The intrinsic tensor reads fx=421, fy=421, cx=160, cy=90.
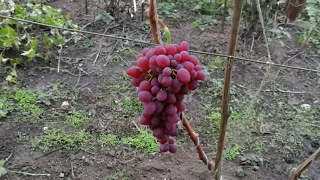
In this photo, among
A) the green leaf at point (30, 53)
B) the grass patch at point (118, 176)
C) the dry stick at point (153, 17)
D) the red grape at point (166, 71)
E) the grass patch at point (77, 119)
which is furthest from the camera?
the green leaf at point (30, 53)

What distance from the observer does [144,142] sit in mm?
2186

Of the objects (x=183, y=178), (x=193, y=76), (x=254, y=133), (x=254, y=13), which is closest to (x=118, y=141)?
(x=183, y=178)

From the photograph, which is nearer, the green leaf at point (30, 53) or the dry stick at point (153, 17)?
the dry stick at point (153, 17)

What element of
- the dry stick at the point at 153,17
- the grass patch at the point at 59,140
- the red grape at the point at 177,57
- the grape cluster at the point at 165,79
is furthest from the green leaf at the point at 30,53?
the red grape at the point at 177,57

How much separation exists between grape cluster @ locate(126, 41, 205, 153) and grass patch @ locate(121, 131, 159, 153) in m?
0.81

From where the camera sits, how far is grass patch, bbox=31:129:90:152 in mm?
2145

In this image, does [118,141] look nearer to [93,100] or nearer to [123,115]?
[123,115]

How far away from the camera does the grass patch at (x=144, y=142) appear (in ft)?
7.02

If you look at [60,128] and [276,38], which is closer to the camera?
[60,128]

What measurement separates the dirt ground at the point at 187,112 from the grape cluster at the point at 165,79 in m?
0.72

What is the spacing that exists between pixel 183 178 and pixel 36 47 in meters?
1.48

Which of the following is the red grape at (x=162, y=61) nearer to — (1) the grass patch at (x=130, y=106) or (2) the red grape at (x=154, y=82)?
(2) the red grape at (x=154, y=82)

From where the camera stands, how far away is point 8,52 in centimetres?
286

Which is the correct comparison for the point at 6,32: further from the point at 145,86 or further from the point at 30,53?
the point at 145,86
